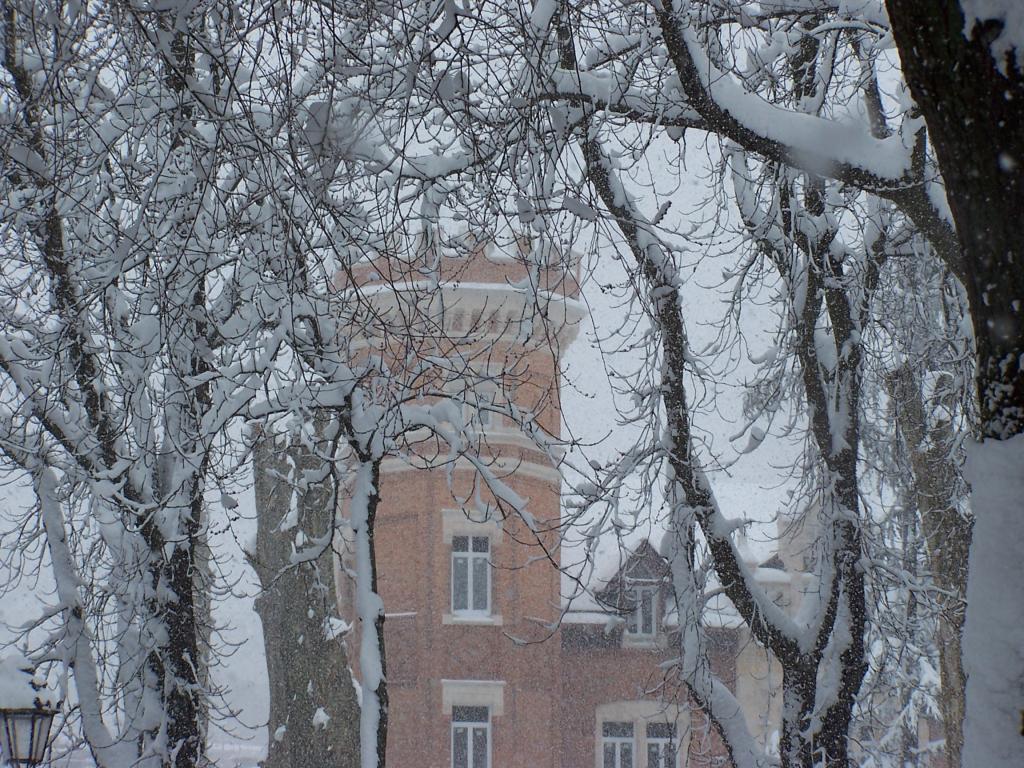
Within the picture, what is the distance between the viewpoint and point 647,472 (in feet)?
25.8

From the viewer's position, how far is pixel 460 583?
22.3 metres

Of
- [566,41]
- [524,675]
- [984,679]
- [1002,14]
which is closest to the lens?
[1002,14]

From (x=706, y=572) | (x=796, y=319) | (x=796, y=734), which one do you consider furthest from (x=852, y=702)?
(x=796, y=319)

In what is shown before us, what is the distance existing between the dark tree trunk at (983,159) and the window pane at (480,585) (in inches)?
773

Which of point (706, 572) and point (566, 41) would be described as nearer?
point (566, 41)

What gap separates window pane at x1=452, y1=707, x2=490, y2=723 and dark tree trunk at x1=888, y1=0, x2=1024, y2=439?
64.7 ft

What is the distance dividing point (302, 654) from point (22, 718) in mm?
4770

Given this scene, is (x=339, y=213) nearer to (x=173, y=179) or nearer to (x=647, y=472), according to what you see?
(x=173, y=179)

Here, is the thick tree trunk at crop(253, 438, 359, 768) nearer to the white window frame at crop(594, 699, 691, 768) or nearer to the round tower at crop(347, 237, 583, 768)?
the round tower at crop(347, 237, 583, 768)

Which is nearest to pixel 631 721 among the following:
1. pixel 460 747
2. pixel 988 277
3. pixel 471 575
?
pixel 460 747

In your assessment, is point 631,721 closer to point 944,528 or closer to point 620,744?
point 620,744

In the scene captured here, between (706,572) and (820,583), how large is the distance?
3.34 ft

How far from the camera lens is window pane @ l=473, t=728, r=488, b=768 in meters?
21.5

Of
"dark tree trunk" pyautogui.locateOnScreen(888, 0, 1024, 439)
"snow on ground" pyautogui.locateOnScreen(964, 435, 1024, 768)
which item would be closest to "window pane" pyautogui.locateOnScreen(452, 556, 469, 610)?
"snow on ground" pyautogui.locateOnScreen(964, 435, 1024, 768)
